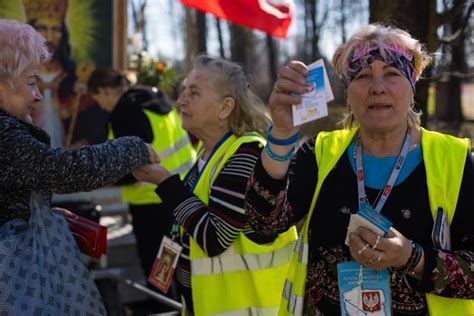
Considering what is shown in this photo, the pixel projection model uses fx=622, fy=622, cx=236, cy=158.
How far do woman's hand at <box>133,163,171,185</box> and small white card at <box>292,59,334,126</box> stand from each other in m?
0.90

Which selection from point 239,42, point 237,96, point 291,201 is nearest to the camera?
point 291,201

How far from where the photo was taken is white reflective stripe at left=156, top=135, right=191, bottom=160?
4.89 metres

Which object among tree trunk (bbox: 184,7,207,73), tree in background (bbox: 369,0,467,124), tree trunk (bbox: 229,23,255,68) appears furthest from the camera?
tree trunk (bbox: 229,23,255,68)

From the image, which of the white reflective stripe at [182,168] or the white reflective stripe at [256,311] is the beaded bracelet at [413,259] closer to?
the white reflective stripe at [256,311]

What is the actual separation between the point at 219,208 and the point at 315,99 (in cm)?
88

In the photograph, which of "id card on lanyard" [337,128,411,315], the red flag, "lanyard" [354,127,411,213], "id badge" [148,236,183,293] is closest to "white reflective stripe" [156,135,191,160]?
the red flag

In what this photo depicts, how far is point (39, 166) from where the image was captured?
82.8 inches

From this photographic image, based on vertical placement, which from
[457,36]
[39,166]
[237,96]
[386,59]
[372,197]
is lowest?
[372,197]

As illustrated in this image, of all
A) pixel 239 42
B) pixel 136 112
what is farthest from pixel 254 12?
pixel 239 42

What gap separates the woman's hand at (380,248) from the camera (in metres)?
1.73

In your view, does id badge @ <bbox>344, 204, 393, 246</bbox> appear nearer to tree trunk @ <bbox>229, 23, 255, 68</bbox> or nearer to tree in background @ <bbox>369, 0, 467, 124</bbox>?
tree in background @ <bbox>369, 0, 467, 124</bbox>

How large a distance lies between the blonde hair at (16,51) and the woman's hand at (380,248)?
1.30 meters

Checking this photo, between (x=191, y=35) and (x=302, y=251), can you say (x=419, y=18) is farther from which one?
(x=191, y=35)

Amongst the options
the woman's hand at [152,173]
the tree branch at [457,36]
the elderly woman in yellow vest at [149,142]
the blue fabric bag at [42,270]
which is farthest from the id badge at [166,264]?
the tree branch at [457,36]
